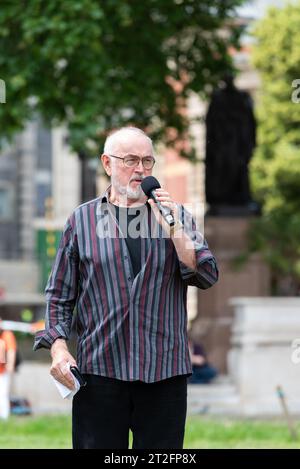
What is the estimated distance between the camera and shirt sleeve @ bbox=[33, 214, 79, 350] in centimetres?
571

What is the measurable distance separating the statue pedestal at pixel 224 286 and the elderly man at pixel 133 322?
72.6 feet

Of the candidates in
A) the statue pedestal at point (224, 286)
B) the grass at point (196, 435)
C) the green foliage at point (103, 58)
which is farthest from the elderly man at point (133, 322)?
the statue pedestal at point (224, 286)

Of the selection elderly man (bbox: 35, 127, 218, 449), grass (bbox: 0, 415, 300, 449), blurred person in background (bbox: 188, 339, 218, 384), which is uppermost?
elderly man (bbox: 35, 127, 218, 449)

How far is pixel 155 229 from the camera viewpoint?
5598mm

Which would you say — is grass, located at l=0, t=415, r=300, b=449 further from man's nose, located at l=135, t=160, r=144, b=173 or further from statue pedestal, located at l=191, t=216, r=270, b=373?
statue pedestal, located at l=191, t=216, r=270, b=373

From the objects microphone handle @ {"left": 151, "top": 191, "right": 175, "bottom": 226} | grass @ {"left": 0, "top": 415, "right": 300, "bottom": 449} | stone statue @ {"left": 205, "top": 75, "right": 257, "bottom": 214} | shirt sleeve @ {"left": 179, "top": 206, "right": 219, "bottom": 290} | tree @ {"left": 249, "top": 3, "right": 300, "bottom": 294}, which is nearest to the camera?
microphone handle @ {"left": 151, "top": 191, "right": 175, "bottom": 226}

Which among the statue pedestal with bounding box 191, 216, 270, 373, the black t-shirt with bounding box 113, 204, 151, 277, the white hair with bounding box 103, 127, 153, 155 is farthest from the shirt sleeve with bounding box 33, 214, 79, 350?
the statue pedestal with bounding box 191, 216, 270, 373

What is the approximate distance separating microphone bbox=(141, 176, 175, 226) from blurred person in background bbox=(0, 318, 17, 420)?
15.1m

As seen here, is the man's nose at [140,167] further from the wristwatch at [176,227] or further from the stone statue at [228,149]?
the stone statue at [228,149]

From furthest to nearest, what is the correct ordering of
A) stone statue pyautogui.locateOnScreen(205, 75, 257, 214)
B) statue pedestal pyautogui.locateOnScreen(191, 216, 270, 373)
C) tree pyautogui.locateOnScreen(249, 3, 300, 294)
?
tree pyautogui.locateOnScreen(249, 3, 300, 294), stone statue pyautogui.locateOnScreen(205, 75, 257, 214), statue pedestal pyautogui.locateOnScreen(191, 216, 270, 373)

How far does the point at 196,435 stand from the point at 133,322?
30.3ft
